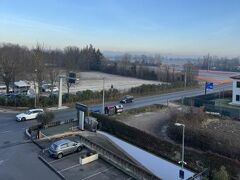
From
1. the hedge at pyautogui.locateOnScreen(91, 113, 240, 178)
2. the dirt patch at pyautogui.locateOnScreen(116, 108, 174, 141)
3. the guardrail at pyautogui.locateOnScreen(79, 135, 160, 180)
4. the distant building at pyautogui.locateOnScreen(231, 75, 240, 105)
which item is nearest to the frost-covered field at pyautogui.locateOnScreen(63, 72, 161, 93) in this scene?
the dirt patch at pyautogui.locateOnScreen(116, 108, 174, 141)

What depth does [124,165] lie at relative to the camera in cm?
2270

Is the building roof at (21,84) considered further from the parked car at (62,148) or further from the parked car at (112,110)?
the parked car at (62,148)

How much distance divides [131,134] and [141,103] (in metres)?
21.6

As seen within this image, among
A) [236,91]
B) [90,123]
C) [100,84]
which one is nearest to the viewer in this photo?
[90,123]

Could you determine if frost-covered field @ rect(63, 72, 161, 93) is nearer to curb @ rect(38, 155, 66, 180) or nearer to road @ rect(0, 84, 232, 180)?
road @ rect(0, 84, 232, 180)

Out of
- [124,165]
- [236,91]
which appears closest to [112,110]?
[124,165]

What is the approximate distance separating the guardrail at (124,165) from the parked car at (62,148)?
64.9 inches

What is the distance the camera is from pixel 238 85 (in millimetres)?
49688

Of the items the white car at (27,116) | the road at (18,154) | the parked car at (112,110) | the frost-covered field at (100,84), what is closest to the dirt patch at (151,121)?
the parked car at (112,110)

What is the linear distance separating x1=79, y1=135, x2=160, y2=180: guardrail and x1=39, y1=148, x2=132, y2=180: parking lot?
15.6 inches

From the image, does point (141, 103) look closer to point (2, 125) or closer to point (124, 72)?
point (2, 125)

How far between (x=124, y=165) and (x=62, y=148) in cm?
585

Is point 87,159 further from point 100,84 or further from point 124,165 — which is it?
point 100,84

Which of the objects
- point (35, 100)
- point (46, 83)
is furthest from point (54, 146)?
point (46, 83)
